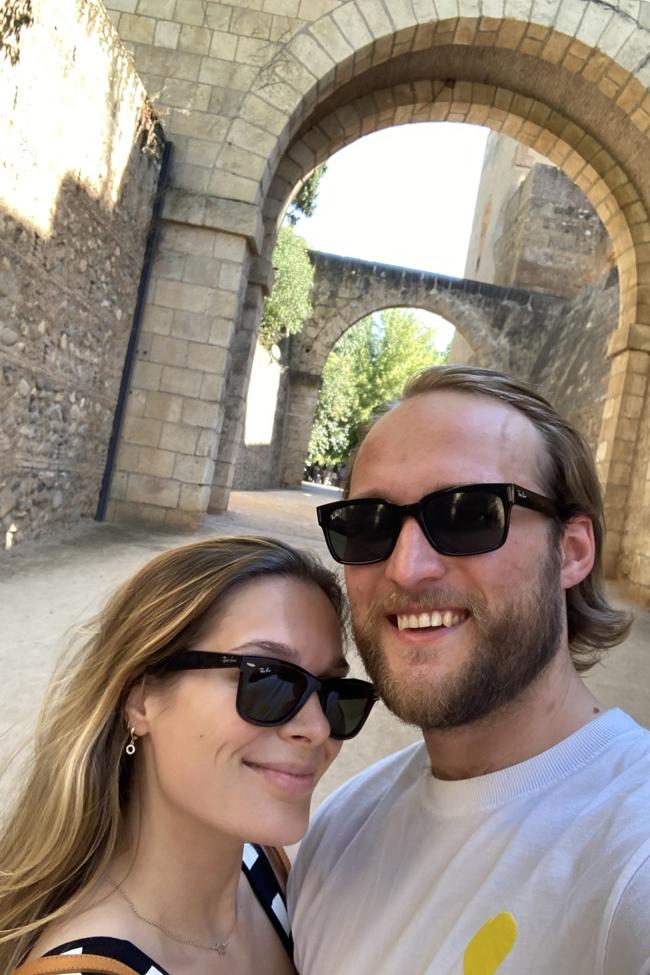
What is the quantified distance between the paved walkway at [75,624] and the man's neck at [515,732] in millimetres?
843

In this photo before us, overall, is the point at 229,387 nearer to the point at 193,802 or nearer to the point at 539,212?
the point at 193,802

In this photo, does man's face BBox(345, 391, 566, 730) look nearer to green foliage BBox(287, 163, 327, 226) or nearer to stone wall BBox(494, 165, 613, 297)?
green foliage BBox(287, 163, 327, 226)

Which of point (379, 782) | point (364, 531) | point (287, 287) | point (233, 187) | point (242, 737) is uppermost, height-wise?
point (287, 287)

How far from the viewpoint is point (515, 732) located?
102 centimetres

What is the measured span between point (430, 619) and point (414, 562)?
90mm

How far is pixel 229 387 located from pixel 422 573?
7721 millimetres

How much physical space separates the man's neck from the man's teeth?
5.5 inches

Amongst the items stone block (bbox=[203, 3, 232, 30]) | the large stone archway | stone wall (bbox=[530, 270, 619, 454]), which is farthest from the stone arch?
stone wall (bbox=[530, 270, 619, 454])

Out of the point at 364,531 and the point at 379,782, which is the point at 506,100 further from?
the point at 379,782

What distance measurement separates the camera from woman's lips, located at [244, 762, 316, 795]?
1072 mm

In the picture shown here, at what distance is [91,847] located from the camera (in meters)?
1.10

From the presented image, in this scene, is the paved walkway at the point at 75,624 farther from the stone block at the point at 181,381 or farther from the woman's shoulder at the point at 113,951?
the stone block at the point at 181,381

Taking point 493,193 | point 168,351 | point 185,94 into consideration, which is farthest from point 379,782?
point 493,193

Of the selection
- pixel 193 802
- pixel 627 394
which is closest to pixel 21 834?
pixel 193 802
